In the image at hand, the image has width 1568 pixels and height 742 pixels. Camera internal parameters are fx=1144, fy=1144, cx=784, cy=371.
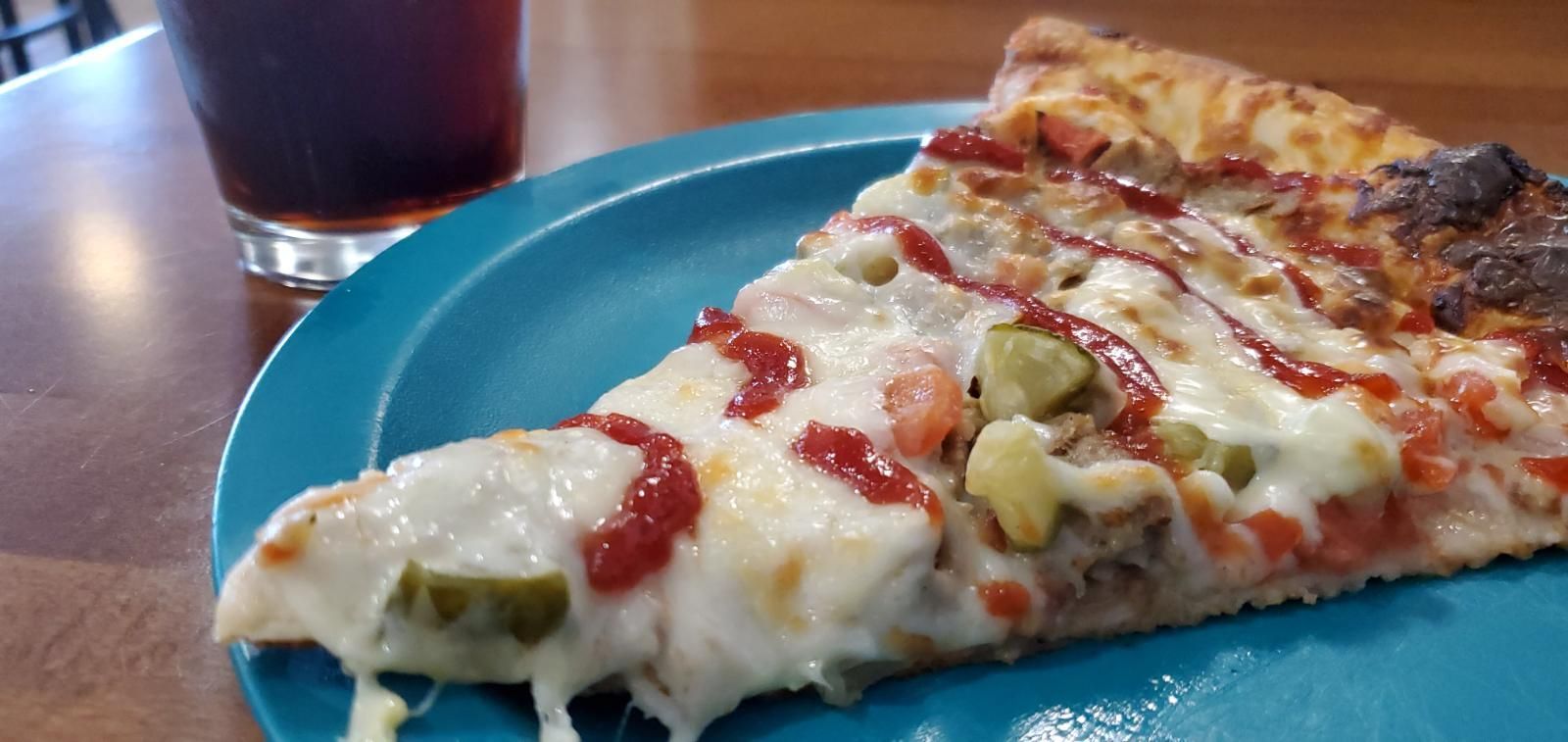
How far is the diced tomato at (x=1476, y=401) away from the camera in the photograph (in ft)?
3.98

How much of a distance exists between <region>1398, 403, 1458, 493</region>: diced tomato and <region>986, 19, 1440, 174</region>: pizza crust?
22.6 inches

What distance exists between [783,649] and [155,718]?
52 cm

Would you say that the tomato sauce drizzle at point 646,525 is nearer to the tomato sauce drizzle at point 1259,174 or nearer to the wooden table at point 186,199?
the wooden table at point 186,199

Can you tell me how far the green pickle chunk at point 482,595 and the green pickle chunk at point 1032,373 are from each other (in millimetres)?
477

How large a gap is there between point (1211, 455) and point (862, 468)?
34cm

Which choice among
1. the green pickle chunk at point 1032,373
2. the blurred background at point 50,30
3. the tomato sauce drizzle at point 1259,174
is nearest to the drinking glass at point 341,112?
the green pickle chunk at point 1032,373

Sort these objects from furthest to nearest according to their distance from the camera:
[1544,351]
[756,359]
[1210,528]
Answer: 1. [1544,351]
2. [756,359]
3. [1210,528]

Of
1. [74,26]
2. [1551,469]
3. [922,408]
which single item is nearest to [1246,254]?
[1551,469]

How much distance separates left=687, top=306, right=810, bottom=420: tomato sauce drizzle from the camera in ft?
3.61

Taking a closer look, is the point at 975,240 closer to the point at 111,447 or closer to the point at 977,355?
the point at 977,355

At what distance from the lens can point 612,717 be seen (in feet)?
3.12

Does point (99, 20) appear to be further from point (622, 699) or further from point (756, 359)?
point (622, 699)

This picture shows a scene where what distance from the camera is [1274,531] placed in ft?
3.53

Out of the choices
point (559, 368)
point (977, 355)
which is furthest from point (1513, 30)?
point (559, 368)
